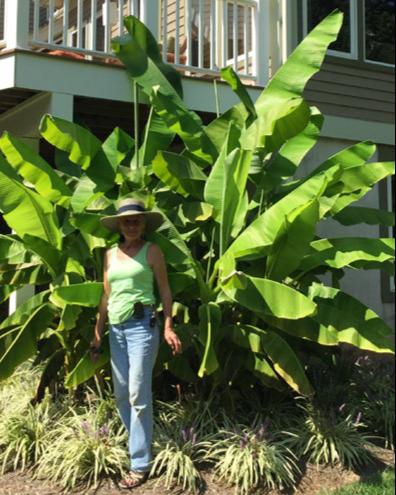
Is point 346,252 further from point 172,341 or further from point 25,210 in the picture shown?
point 25,210

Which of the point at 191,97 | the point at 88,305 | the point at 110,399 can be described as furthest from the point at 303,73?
the point at 110,399

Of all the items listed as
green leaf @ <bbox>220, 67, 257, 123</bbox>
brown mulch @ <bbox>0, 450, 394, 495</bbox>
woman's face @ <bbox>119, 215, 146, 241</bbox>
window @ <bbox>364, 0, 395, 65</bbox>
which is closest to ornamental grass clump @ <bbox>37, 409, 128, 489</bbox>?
brown mulch @ <bbox>0, 450, 394, 495</bbox>

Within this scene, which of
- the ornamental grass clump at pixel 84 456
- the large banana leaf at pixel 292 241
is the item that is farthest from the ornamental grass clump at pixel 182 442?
the large banana leaf at pixel 292 241

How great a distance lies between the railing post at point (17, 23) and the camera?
665 cm

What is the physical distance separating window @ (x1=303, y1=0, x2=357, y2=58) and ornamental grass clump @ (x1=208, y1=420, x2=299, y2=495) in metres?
6.34

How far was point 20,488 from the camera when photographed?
16.4 feet

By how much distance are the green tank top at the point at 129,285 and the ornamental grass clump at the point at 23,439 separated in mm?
1292

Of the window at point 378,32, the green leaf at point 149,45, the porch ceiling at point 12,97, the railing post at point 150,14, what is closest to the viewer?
the green leaf at point 149,45

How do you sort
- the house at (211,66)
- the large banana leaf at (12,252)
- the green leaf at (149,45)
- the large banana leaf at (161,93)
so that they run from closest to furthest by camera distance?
the large banana leaf at (12,252)
the large banana leaf at (161,93)
the green leaf at (149,45)
the house at (211,66)

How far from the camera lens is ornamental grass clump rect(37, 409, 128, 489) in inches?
196

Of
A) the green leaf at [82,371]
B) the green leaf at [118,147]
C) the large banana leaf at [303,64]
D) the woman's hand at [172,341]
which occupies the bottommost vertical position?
the green leaf at [82,371]

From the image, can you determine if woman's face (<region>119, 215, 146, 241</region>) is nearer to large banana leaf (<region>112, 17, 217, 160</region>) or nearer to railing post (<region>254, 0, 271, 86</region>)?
large banana leaf (<region>112, 17, 217, 160</region>)

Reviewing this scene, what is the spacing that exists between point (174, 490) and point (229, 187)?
93.0 inches

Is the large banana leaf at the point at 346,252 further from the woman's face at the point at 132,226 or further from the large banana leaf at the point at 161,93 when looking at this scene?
the woman's face at the point at 132,226
